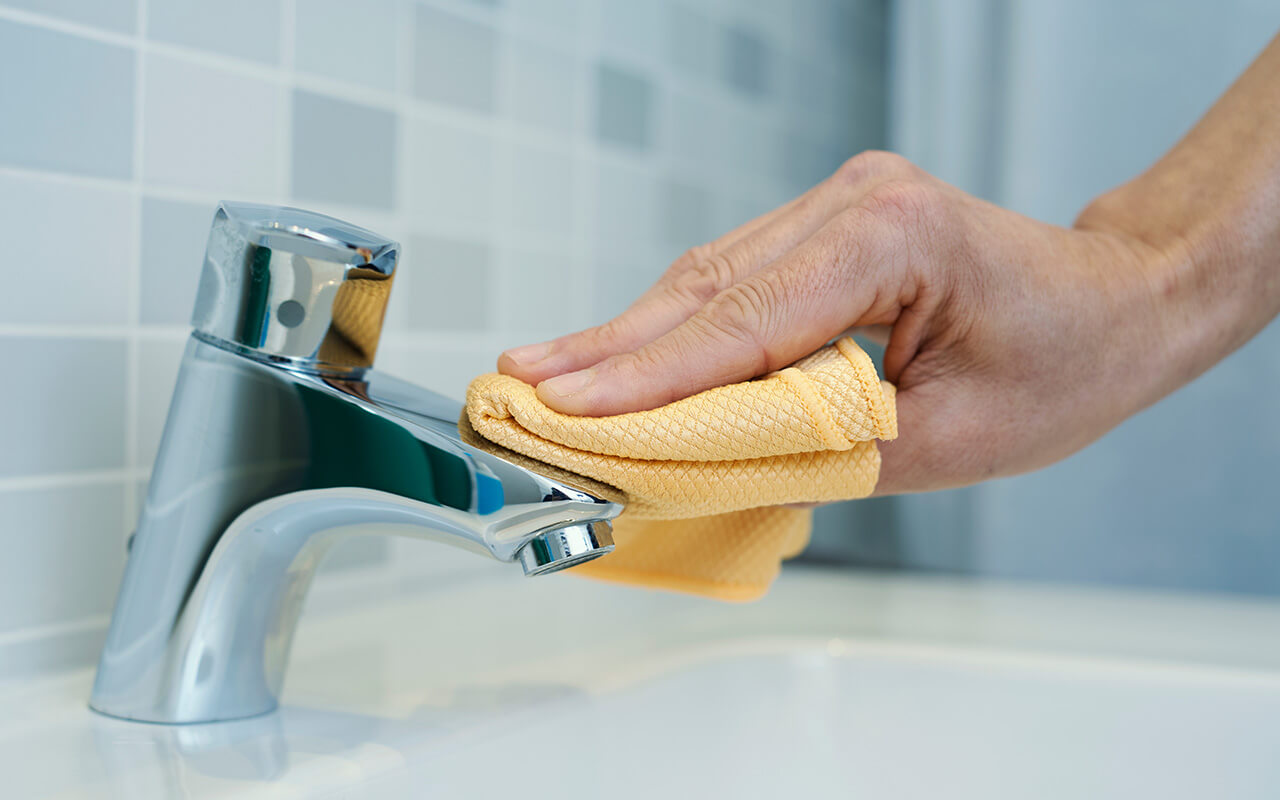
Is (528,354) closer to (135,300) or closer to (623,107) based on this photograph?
(135,300)

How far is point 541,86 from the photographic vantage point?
2.15 ft

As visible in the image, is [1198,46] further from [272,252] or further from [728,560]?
[272,252]

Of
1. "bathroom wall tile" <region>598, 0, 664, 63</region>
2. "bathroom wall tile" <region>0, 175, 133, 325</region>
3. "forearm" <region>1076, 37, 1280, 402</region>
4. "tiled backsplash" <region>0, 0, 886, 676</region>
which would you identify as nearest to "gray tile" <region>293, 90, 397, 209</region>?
"tiled backsplash" <region>0, 0, 886, 676</region>

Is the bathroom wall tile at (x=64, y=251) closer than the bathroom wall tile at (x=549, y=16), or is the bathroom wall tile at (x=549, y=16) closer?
the bathroom wall tile at (x=64, y=251)

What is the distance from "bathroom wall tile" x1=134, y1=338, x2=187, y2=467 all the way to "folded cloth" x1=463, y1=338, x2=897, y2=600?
203mm

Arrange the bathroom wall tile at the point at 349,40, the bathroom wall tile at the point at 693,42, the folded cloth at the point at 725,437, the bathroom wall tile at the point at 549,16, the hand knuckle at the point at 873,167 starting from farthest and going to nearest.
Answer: the bathroom wall tile at the point at 693,42 < the bathroom wall tile at the point at 549,16 < the bathroom wall tile at the point at 349,40 < the hand knuckle at the point at 873,167 < the folded cloth at the point at 725,437

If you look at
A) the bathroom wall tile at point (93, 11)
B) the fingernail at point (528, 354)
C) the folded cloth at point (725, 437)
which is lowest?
the folded cloth at point (725, 437)

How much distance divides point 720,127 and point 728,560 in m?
0.53

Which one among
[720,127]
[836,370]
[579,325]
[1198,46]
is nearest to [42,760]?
[836,370]

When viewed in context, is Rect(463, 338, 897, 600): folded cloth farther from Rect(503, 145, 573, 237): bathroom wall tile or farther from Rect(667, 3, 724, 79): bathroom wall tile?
Rect(667, 3, 724, 79): bathroom wall tile

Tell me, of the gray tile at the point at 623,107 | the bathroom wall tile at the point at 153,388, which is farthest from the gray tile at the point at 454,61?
the bathroom wall tile at the point at 153,388

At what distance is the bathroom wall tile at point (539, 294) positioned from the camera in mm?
643

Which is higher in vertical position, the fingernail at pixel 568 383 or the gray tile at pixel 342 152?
the gray tile at pixel 342 152

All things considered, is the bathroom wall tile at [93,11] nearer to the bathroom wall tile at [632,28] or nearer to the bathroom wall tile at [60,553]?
the bathroom wall tile at [60,553]
